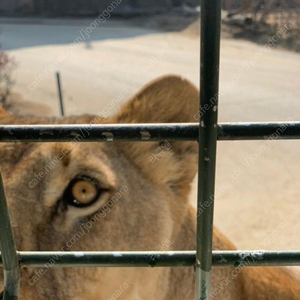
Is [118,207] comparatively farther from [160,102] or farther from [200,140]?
[200,140]

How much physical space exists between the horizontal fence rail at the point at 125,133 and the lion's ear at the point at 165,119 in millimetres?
920

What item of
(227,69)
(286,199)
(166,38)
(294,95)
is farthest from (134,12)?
(286,199)

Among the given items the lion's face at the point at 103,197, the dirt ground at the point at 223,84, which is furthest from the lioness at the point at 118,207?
the dirt ground at the point at 223,84

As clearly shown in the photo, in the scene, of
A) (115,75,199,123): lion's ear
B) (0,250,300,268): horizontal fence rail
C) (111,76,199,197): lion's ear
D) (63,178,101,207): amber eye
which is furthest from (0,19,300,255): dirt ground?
(0,250,300,268): horizontal fence rail

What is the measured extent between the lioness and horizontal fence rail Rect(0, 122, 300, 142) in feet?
1.98

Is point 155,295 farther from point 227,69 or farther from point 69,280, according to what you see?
point 227,69

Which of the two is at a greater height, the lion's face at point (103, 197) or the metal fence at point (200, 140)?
the metal fence at point (200, 140)

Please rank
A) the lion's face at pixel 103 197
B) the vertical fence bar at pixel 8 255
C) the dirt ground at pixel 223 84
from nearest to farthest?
1. the vertical fence bar at pixel 8 255
2. the lion's face at pixel 103 197
3. the dirt ground at pixel 223 84

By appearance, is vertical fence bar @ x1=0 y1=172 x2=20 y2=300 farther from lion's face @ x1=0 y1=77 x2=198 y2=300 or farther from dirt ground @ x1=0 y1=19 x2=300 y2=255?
dirt ground @ x1=0 y1=19 x2=300 y2=255

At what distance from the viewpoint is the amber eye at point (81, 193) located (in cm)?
147

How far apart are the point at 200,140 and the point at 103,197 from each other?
0.76 meters

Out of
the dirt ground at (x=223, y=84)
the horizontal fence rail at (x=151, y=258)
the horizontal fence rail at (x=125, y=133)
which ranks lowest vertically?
the dirt ground at (x=223, y=84)

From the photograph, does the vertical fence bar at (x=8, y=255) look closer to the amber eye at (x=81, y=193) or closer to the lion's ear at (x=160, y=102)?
the amber eye at (x=81, y=193)

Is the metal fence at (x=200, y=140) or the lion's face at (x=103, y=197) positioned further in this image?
the lion's face at (x=103, y=197)
